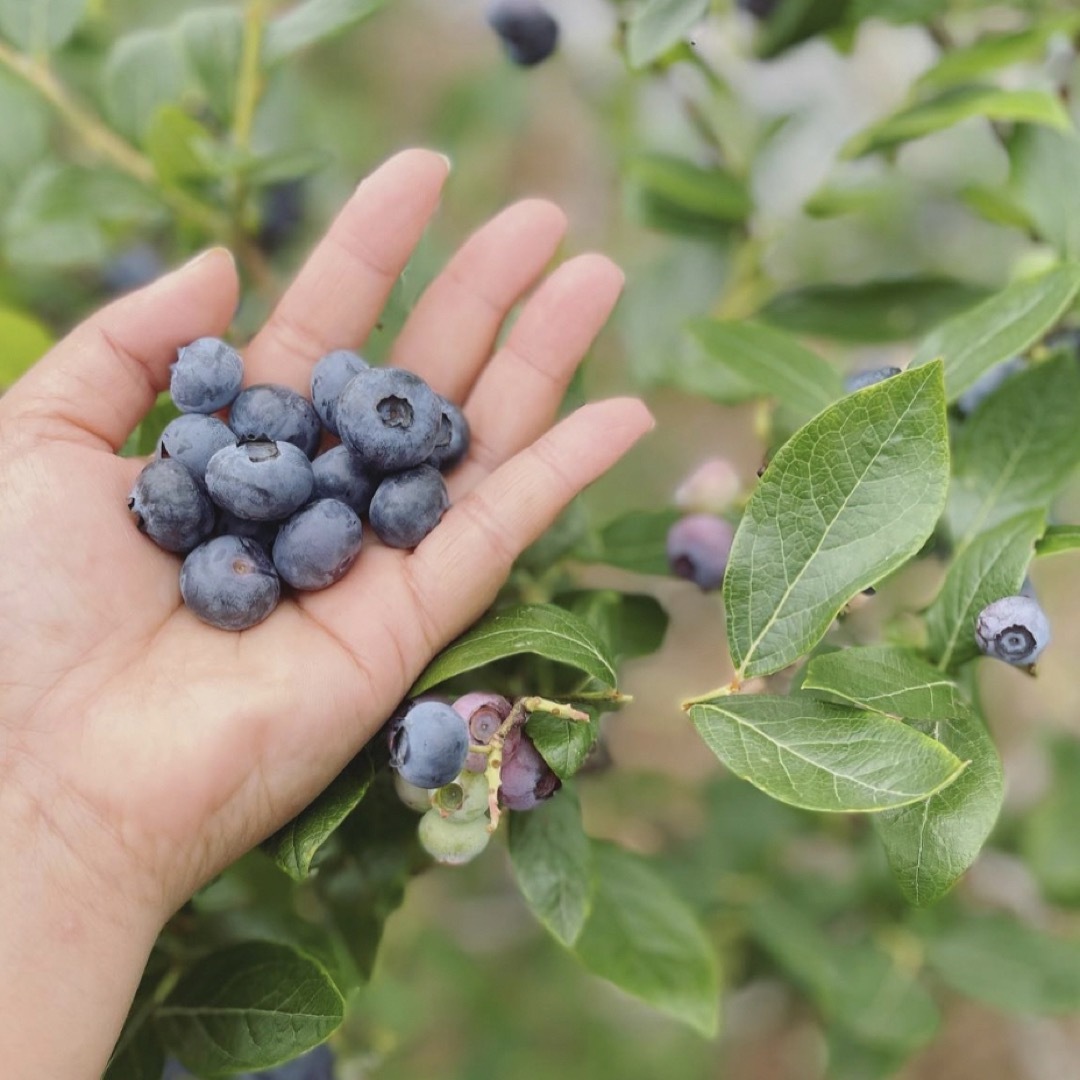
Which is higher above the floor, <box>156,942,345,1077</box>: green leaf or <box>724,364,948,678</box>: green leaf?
<box>724,364,948,678</box>: green leaf

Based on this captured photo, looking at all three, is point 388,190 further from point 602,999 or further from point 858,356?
point 602,999

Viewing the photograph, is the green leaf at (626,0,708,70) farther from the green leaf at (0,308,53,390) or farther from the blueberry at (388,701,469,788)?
the green leaf at (0,308,53,390)

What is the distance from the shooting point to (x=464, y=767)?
100 cm

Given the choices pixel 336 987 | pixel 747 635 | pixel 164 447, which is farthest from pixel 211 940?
pixel 747 635

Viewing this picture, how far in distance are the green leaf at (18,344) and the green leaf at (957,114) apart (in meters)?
1.09

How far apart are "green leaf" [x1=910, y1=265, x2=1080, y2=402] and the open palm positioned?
0.33 m

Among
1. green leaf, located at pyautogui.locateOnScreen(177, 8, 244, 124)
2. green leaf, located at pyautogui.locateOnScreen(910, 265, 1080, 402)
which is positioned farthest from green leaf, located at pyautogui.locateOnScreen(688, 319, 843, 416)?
green leaf, located at pyautogui.locateOnScreen(177, 8, 244, 124)

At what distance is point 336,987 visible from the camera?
1.01 m

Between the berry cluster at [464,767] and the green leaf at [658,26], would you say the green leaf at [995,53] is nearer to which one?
the green leaf at [658,26]

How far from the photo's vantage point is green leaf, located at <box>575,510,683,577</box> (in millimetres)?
1351

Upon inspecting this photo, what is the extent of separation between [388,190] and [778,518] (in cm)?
63

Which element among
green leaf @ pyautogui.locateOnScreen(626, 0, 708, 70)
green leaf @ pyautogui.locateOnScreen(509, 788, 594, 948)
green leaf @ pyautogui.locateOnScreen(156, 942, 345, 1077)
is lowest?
green leaf @ pyautogui.locateOnScreen(156, 942, 345, 1077)

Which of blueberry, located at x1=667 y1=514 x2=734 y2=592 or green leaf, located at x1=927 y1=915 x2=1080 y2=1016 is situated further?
green leaf, located at x1=927 y1=915 x2=1080 y2=1016

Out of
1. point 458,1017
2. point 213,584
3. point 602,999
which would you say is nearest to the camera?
point 213,584
